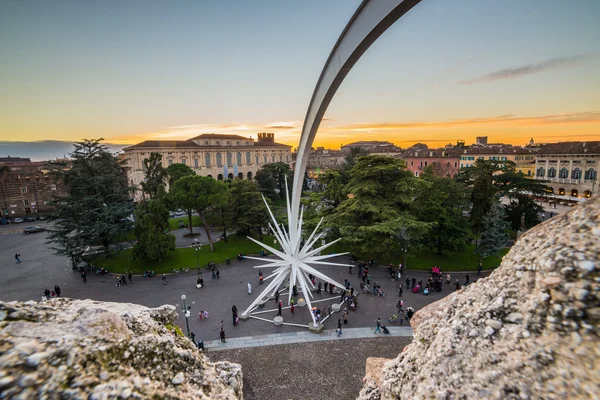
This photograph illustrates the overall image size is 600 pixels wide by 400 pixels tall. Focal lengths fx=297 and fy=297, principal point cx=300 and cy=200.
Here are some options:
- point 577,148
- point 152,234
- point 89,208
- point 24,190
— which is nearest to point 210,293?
point 152,234

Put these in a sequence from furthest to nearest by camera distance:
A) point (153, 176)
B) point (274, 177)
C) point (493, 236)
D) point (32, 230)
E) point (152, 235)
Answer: point (274, 177)
point (32, 230)
point (153, 176)
point (152, 235)
point (493, 236)

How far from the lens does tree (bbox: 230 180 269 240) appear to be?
3390 centimetres

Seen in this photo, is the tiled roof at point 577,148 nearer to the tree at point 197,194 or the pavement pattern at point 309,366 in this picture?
the pavement pattern at point 309,366

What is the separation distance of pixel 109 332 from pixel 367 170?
24401mm

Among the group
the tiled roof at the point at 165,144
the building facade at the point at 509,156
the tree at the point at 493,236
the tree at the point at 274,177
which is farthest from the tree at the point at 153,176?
the building facade at the point at 509,156

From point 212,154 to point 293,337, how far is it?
77.5 metres

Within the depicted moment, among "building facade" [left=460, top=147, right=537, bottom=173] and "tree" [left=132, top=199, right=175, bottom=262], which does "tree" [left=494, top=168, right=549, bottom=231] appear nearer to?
"building facade" [left=460, top=147, right=537, bottom=173]

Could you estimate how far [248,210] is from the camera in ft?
112

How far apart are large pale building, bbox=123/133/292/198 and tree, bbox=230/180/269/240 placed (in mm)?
45606

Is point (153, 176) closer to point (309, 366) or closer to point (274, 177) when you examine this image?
point (274, 177)

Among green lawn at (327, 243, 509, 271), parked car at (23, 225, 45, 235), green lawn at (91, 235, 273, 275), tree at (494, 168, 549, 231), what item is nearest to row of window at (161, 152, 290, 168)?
parked car at (23, 225, 45, 235)

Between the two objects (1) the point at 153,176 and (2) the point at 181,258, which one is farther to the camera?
(1) the point at 153,176

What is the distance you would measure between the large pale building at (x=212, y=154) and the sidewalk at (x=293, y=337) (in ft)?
207

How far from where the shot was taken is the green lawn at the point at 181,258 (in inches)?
1081
